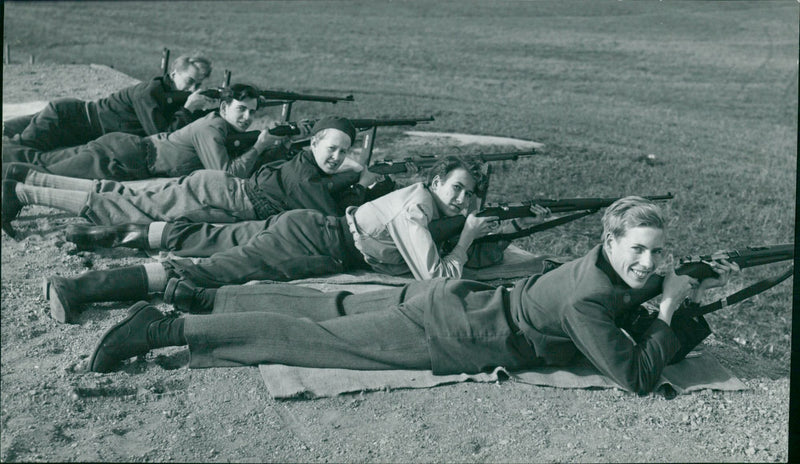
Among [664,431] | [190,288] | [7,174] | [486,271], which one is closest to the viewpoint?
[664,431]

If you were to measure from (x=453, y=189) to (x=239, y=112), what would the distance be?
3.00 metres

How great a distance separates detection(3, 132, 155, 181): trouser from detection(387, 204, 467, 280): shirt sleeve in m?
3.37

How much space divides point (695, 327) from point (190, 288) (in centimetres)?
282

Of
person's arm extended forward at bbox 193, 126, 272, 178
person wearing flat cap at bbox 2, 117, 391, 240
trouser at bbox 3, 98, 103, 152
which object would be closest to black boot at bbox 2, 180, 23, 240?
person wearing flat cap at bbox 2, 117, 391, 240

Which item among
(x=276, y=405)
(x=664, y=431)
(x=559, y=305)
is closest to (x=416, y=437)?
(x=276, y=405)

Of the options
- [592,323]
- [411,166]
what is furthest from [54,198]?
[592,323]

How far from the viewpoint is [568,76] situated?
2298 centimetres

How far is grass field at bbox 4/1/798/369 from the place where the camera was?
9.71 meters

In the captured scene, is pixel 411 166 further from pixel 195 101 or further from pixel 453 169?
pixel 195 101

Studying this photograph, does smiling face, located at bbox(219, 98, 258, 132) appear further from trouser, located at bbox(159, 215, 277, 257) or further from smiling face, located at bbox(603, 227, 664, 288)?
smiling face, located at bbox(603, 227, 664, 288)

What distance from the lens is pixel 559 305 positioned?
4.21m

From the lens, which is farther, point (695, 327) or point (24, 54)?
point (24, 54)

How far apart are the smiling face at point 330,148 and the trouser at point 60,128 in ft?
11.2

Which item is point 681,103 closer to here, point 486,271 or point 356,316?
point 486,271
